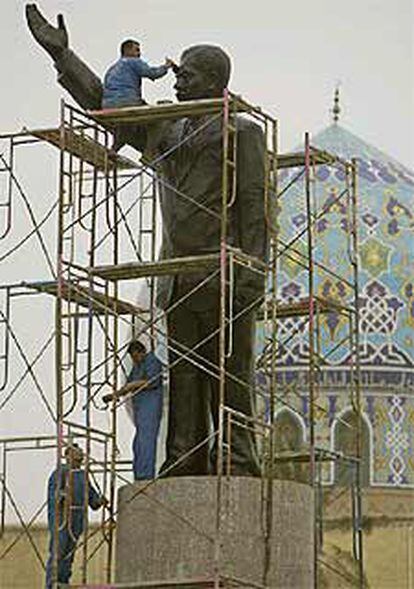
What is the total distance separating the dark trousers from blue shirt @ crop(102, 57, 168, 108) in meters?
1.06

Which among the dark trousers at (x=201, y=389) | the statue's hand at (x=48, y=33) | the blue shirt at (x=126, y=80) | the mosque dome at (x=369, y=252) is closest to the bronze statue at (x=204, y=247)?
the dark trousers at (x=201, y=389)

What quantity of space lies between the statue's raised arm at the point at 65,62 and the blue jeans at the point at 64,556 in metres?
2.20

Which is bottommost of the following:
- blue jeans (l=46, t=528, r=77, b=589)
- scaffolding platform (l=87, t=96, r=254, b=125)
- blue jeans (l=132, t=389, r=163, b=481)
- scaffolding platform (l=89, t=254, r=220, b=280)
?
blue jeans (l=46, t=528, r=77, b=589)

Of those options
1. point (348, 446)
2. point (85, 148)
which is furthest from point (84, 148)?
point (348, 446)

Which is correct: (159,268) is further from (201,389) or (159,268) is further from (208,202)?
(201,389)

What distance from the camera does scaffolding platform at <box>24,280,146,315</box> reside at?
11.8 m

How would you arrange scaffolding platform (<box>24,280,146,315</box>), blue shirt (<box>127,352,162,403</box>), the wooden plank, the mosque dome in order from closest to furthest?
scaffolding platform (<box>24,280,146,315</box>)
blue shirt (<box>127,352,162,403</box>)
the wooden plank
the mosque dome

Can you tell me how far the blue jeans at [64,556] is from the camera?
1173cm

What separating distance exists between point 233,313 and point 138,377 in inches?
37.5

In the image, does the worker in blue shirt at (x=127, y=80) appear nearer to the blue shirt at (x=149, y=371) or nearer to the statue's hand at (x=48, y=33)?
the statue's hand at (x=48, y=33)

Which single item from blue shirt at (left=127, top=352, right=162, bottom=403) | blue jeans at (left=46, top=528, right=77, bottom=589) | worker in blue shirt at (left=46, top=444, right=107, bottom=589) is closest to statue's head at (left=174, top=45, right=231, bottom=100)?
blue shirt at (left=127, top=352, right=162, bottom=403)

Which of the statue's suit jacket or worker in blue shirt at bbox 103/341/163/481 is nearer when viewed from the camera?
the statue's suit jacket

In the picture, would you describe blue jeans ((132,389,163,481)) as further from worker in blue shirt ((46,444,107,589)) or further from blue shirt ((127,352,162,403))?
worker in blue shirt ((46,444,107,589))

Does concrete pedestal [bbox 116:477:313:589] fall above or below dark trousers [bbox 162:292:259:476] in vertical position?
below
